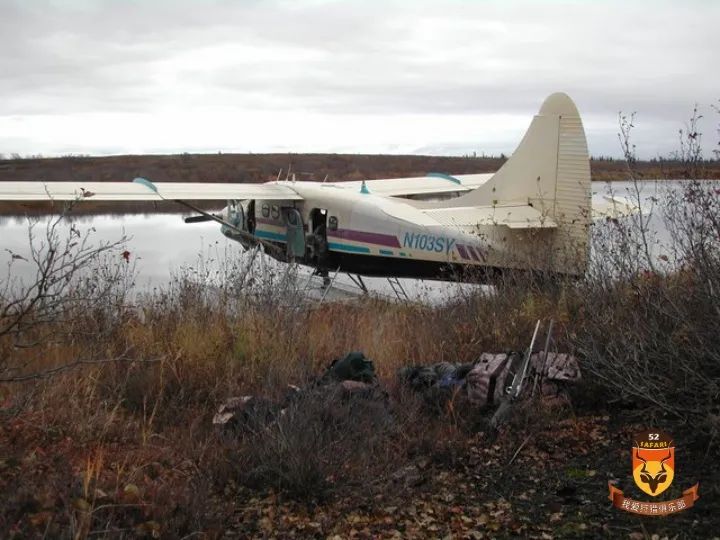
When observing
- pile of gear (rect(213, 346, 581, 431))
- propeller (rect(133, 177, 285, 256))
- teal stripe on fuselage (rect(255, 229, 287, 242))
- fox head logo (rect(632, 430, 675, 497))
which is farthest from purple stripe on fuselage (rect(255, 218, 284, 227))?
fox head logo (rect(632, 430, 675, 497))

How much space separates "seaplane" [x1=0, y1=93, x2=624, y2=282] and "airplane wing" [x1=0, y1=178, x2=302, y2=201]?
0.02 metres

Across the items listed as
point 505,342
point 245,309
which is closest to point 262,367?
point 245,309

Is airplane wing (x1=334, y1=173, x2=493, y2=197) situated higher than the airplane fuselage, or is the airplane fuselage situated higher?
airplane wing (x1=334, y1=173, x2=493, y2=197)

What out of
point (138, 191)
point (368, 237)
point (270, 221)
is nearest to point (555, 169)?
point (368, 237)

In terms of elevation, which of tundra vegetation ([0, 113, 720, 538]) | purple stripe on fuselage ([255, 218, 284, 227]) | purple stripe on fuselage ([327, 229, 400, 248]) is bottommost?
tundra vegetation ([0, 113, 720, 538])

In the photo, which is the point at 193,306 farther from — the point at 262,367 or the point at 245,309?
the point at 262,367

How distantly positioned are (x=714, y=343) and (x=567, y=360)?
1.04 m

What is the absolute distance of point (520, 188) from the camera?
11023 mm

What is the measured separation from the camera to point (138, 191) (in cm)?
1262

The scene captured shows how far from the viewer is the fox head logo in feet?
10.3

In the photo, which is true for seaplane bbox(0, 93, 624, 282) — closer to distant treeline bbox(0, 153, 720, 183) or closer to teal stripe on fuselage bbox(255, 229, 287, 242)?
teal stripe on fuselage bbox(255, 229, 287, 242)

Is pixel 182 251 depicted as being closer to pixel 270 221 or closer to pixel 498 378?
pixel 270 221

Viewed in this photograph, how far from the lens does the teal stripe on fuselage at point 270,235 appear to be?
46.4 feet

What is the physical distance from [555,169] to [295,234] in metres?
5.08
